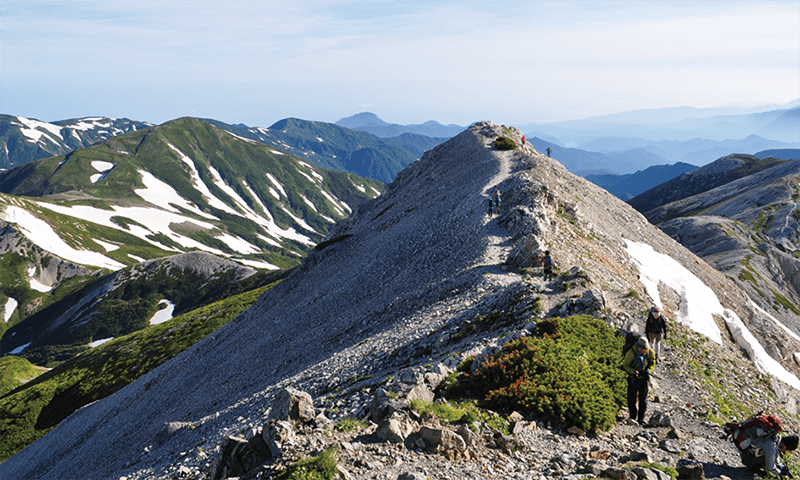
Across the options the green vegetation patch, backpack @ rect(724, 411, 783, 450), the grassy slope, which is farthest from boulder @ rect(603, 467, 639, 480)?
the green vegetation patch

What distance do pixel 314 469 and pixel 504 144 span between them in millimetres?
72756

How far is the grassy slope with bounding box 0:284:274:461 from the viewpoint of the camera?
95.7 metres

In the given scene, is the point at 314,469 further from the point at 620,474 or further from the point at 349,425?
the point at 620,474

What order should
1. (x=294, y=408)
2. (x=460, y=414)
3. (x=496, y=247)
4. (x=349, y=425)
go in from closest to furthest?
1. (x=349, y=425)
2. (x=460, y=414)
3. (x=294, y=408)
4. (x=496, y=247)

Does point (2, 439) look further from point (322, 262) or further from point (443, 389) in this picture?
point (443, 389)

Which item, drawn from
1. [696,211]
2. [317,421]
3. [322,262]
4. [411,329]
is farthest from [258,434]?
[696,211]

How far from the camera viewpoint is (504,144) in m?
78.6

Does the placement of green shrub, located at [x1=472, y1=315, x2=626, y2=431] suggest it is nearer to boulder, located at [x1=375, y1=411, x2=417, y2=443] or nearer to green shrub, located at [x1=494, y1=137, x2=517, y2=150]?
boulder, located at [x1=375, y1=411, x2=417, y2=443]

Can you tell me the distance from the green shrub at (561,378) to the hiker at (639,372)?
1.73 feet

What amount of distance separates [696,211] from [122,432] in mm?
214856

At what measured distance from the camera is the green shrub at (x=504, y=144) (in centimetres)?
7825

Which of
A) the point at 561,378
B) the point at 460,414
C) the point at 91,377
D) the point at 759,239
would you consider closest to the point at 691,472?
the point at 561,378

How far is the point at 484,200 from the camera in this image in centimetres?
5191

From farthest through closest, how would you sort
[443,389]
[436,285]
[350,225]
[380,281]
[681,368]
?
[350,225] → [380,281] → [436,285] → [681,368] → [443,389]
